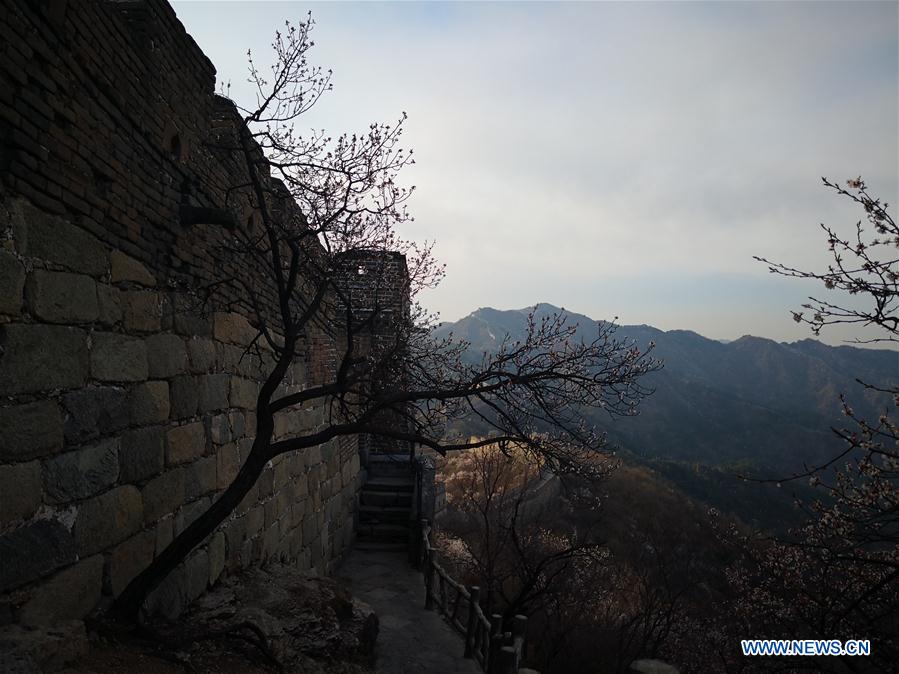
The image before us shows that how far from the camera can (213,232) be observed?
454 centimetres

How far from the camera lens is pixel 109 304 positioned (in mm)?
3162

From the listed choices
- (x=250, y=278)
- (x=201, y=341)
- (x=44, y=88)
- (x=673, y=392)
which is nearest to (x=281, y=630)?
(x=201, y=341)

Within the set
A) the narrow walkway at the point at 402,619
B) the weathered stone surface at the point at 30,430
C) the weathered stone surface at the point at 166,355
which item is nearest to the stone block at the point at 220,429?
the weathered stone surface at the point at 166,355

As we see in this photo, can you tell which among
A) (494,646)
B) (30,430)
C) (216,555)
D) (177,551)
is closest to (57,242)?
(30,430)

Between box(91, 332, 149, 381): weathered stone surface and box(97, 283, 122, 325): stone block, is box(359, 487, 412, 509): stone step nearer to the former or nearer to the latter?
box(91, 332, 149, 381): weathered stone surface

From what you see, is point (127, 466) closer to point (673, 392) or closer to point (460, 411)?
point (460, 411)

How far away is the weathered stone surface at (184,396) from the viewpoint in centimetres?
390

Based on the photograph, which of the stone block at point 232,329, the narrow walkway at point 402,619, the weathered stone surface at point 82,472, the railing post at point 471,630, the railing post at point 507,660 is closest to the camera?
the weathered stone surface at point 82,472

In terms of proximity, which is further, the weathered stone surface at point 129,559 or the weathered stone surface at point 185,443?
the weathered stone surface at point 185,443

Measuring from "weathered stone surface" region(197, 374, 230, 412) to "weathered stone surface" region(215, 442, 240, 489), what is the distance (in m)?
0.37

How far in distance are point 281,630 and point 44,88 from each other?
3.63 m

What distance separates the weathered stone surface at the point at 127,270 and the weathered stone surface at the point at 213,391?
987 mm

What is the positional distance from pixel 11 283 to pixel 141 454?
1418 millimetres

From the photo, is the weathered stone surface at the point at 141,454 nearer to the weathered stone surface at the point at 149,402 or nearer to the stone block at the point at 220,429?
the weathered stone surface at the point at 149,402
